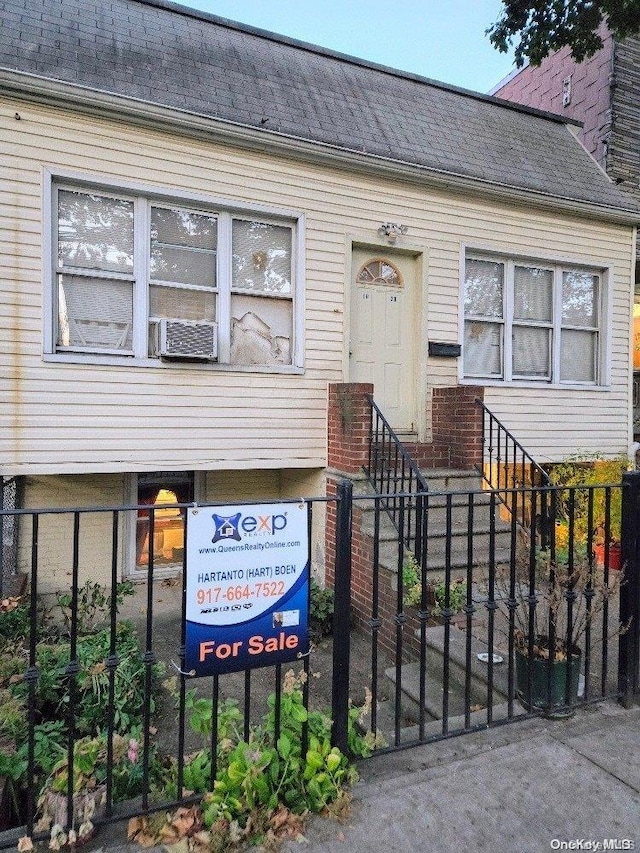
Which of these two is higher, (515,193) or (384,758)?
(515,193)

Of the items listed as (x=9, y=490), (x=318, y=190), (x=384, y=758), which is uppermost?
(x=318, y=190)

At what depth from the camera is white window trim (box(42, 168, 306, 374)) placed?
16.6ft

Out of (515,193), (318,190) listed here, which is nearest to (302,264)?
(318,190)

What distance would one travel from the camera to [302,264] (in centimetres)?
604

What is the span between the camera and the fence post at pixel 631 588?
3.09 m

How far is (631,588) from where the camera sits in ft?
10.3

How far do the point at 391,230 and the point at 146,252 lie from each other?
279cm

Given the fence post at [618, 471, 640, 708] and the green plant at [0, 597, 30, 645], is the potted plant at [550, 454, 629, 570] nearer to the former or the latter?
the fence post at [618, 471, 640, 708]

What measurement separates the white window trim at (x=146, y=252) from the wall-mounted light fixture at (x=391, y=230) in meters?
0.97

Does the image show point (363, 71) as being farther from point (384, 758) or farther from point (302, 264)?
point (384, 758)

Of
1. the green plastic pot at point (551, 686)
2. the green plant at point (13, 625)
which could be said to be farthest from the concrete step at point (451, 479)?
the green plant at point (13, 625)

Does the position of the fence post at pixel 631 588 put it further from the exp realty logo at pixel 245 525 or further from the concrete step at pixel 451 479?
the concrete step at pixel 451 479

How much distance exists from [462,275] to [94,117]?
439 cm

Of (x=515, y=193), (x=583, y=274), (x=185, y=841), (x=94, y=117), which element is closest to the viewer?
(x=185, y=841)
